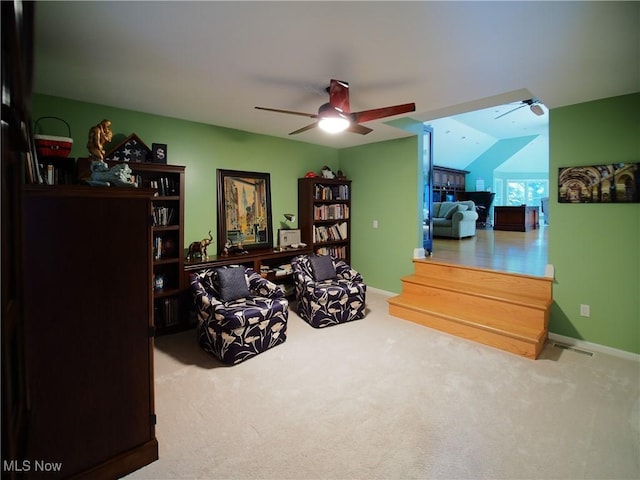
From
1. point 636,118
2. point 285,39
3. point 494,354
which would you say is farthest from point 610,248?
point 285,39

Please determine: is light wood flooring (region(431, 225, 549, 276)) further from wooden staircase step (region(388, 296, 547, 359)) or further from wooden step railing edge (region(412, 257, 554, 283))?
wooden staircase step (region(388, 296, 547, 359))

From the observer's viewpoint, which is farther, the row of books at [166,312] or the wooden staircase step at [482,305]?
the row of books at [166,312]

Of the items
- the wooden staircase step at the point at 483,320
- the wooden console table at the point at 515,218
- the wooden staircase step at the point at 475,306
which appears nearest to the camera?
the wooden staircase step at the point at 483,320

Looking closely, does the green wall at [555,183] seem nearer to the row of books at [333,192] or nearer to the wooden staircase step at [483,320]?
the wooden staircase step at [483,320]

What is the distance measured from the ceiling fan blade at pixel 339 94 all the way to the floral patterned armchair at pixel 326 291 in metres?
2.02

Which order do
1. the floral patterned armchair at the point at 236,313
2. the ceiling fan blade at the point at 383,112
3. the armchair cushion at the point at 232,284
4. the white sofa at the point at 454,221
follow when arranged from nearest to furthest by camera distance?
the ceiling fan blade at the point at 383,112
the floral patterned armchair at the point at 236,313
the armchair cushion at the point at 232,284
the white sofa at the point at 454,221

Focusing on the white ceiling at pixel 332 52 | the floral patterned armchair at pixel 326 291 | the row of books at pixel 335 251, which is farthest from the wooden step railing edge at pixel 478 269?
the white ceiling at pixel 332 52

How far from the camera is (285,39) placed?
1.95 meters

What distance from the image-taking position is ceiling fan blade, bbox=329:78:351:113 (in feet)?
8.35

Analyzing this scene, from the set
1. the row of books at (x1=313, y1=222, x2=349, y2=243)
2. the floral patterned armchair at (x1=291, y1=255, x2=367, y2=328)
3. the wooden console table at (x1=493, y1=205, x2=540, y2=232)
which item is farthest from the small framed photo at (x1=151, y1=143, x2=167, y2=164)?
the wooden console table at (x1=493, y1=205, x2=540, y2=232)

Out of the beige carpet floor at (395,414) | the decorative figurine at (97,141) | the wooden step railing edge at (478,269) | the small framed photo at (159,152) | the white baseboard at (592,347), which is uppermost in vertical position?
the small framed photo at (159,152)

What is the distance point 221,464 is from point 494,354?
2.54 meters

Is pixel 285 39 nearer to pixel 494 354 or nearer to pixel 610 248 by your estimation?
pixel 494 354

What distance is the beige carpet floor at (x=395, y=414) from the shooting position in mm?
1699
